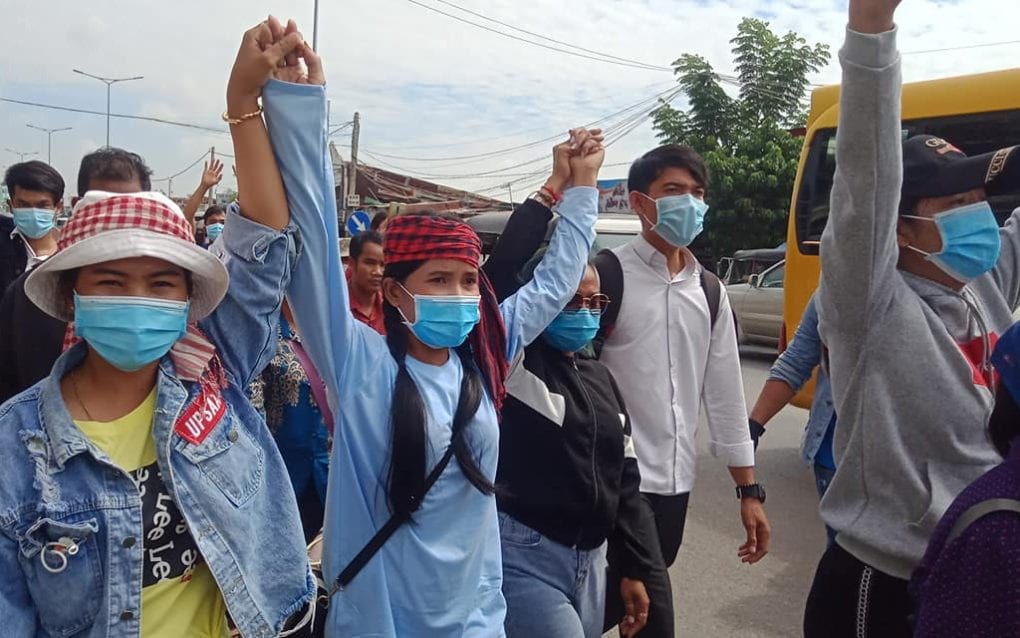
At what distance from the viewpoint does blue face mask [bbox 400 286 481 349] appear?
1913 millimetres

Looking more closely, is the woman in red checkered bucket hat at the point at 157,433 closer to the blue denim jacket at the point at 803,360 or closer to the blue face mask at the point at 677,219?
the blue face mask at the point at 677,219

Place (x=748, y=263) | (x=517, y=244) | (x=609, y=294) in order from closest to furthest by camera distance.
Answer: (x=517, y=244)
(x=609, y=294)
(x=748, y=263)

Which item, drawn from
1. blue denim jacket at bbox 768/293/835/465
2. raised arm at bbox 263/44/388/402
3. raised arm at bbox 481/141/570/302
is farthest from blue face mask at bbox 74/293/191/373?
blue denim jacket at bbox 768/293/835/465

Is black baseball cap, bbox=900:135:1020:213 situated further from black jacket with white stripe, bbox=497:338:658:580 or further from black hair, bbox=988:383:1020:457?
black jacket with white stripe, bbox=497:338:658:580

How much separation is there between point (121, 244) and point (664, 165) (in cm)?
193

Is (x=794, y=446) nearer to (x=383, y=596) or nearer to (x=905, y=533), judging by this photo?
(x=905, y=533)

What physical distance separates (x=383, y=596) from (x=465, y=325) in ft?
2.11

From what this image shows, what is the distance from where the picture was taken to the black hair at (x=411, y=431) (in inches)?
68.4

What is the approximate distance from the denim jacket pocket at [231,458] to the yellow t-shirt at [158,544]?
7cm

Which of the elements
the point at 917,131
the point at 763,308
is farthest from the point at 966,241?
the point at 763,308

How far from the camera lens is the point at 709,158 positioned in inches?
637

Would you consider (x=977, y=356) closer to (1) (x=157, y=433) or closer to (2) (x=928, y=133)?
(1) (x=157, y=433)

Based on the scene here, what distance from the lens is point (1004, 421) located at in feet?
4.73

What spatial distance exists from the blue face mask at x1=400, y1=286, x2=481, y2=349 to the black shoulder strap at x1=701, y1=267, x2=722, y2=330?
1148mm
